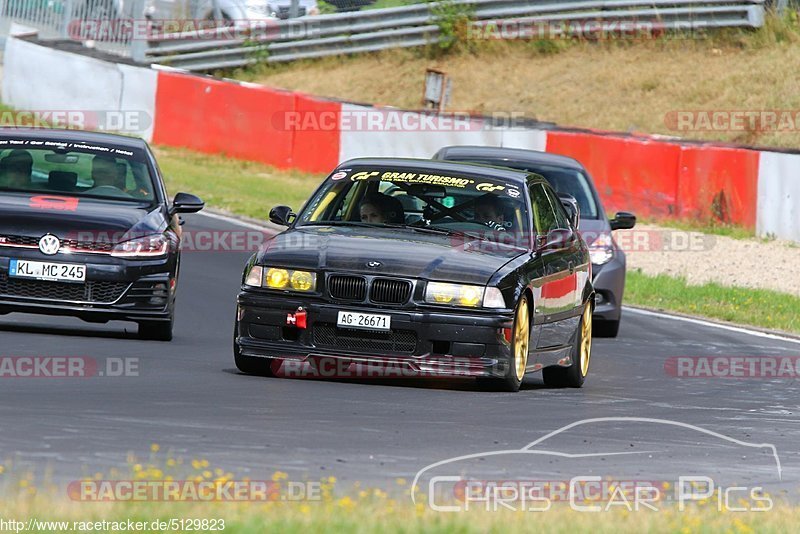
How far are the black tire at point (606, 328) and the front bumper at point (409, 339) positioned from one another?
565cm

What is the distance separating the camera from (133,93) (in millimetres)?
32750

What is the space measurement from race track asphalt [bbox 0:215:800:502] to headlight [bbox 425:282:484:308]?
1.83 feet

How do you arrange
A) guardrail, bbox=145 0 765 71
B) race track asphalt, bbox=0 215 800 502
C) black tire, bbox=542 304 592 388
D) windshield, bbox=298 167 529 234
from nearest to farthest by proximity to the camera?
race track asphalt, bbox=0 215 800 502 < windshield, bbox=298 167 529 234 < black tire, bbox=542 304 592 388 < guardrail, bbox=145 0 765 71

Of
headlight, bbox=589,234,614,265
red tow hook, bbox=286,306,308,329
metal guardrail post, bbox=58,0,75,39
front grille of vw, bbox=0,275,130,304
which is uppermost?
metal guardrail post, bbox=58,0,75,39

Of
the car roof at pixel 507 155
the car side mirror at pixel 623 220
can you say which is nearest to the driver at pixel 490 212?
the car side mirror at pixel 623 220

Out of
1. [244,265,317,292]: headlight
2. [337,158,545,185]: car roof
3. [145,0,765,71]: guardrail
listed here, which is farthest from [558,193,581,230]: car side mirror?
[145,0,765,71]: guardrail

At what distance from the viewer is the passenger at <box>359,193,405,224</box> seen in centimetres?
1105

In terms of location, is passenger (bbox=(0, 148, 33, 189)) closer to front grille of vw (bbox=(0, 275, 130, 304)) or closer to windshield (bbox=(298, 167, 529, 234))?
front grille of vw (bbox=(0, 275, 130, 304))

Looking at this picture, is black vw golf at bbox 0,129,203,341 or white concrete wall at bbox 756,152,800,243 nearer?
black vw golf at bbox 0,129,203,341

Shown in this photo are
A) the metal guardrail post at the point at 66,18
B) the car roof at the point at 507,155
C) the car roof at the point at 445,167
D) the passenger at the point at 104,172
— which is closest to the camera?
the car roof at the point at 445,167

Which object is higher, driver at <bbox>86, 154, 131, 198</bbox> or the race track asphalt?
driver at <bbox>86, 154, 131, 198</bbox>

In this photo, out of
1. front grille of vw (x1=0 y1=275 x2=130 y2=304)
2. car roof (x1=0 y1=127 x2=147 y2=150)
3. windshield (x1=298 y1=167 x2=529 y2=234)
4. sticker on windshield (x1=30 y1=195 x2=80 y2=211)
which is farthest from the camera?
car roof (x1=0 y1=127 x2=147 y2=150)

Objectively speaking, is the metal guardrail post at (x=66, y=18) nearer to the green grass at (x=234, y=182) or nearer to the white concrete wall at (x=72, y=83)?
the white concrete wall at (x=72, y=83)

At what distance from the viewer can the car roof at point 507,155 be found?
16.1 metres
